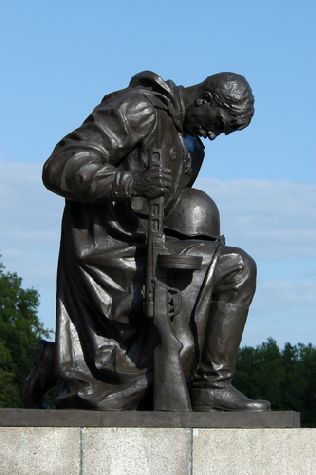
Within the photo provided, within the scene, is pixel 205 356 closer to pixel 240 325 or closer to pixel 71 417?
pixel 240 325

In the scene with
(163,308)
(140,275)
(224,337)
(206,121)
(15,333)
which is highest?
(15,333)

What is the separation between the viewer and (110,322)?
35.3 ft

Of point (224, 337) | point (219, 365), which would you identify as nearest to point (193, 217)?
point (224, 337)

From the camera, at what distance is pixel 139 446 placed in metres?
9.98

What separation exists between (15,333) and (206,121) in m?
39.5

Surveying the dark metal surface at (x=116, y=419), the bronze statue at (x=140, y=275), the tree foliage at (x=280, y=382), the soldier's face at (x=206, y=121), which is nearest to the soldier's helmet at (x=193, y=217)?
the bronze statue at (x=140, y=275)

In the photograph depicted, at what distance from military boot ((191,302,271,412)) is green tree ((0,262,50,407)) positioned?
117 feet

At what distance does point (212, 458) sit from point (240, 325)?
4.56ft

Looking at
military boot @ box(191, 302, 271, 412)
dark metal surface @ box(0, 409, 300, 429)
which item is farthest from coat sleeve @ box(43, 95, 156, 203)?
dark metal surface @ box(0, 409, 300, 429)

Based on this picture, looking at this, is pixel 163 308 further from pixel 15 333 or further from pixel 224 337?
pixel 15 333

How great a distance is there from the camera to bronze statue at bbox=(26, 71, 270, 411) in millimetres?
10570

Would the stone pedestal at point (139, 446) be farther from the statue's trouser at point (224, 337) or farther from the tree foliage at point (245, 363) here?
the tree foliage at point (245, 363)

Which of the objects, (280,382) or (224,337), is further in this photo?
(280,382)

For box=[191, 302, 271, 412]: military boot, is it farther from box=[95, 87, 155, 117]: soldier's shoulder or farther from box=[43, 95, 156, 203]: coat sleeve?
box=[95, 87, 155, 117]: soldier's shoulder
